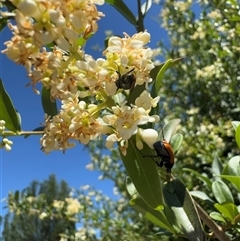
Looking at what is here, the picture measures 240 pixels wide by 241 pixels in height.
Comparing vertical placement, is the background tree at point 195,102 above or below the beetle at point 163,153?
above

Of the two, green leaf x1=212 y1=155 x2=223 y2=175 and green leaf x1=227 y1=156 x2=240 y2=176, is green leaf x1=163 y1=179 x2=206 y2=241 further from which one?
green leaf x1=212 y1=155 x2=223 y2=175

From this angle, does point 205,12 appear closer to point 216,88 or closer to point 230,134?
point 216,88

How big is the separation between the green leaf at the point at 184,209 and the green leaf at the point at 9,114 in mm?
430

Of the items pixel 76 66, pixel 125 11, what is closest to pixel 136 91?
pixel 76 66

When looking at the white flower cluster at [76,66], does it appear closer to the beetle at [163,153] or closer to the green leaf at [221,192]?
the beetle at [163,153]

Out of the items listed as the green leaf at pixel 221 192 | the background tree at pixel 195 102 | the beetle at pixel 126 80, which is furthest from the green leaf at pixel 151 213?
the background tree at pixel 195 102

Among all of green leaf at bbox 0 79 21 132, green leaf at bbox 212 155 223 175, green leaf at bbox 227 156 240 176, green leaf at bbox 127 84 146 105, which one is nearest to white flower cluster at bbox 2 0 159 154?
green leaf at bbox 127 84 146 105

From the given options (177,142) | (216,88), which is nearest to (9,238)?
(216,88)

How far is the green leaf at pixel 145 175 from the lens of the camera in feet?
2.62

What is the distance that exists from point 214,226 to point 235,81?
232 cm

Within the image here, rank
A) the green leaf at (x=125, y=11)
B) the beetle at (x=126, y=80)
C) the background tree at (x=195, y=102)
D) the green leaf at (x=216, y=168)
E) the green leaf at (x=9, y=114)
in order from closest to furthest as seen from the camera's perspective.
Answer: the beetle at (x=126, y=80) < the green leaf at (x=9, y=114) < the green leaf at (x=125, y=11) < the green leaf at (x=216, y=168) < the background tree at (x=195, y=102)

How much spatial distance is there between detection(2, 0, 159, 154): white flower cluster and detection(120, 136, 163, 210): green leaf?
0.07 metres

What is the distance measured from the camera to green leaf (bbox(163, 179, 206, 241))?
36.6 inches

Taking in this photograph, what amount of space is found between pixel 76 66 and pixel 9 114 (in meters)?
0.47
